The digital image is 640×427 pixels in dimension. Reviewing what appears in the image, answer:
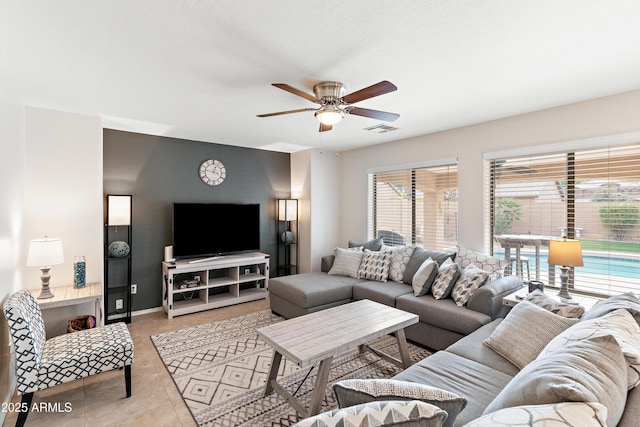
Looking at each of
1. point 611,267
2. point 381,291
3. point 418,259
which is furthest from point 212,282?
point 611,267

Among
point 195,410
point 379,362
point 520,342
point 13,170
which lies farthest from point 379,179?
point 13,170

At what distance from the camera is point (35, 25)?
1.74m

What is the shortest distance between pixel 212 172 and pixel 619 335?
15.3ft

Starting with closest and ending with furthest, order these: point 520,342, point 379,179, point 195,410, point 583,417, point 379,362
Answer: point 583,417 < point 520,342 < point 195,410 < point 379,362 < point 379,179

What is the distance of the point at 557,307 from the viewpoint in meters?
2.15

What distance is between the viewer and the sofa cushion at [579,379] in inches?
36.4

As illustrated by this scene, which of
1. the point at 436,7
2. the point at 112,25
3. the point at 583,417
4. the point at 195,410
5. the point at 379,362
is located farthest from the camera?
the point at 379,362

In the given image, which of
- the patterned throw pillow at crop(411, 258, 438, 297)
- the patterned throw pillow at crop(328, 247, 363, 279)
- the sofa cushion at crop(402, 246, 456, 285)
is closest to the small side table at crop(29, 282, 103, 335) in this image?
the patterned throw pillow at crop(328, 247, 363, 279)

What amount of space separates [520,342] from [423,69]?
200 centimetres

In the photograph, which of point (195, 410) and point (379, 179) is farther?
point (379, 179)

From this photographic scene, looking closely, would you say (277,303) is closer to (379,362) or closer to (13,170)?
(379,362)

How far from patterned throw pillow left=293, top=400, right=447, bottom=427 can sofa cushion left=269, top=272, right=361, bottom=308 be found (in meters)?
2.79

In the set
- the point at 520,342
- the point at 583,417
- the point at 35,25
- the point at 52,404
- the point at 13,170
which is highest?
the point at 35,25

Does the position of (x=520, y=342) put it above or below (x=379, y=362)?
above
